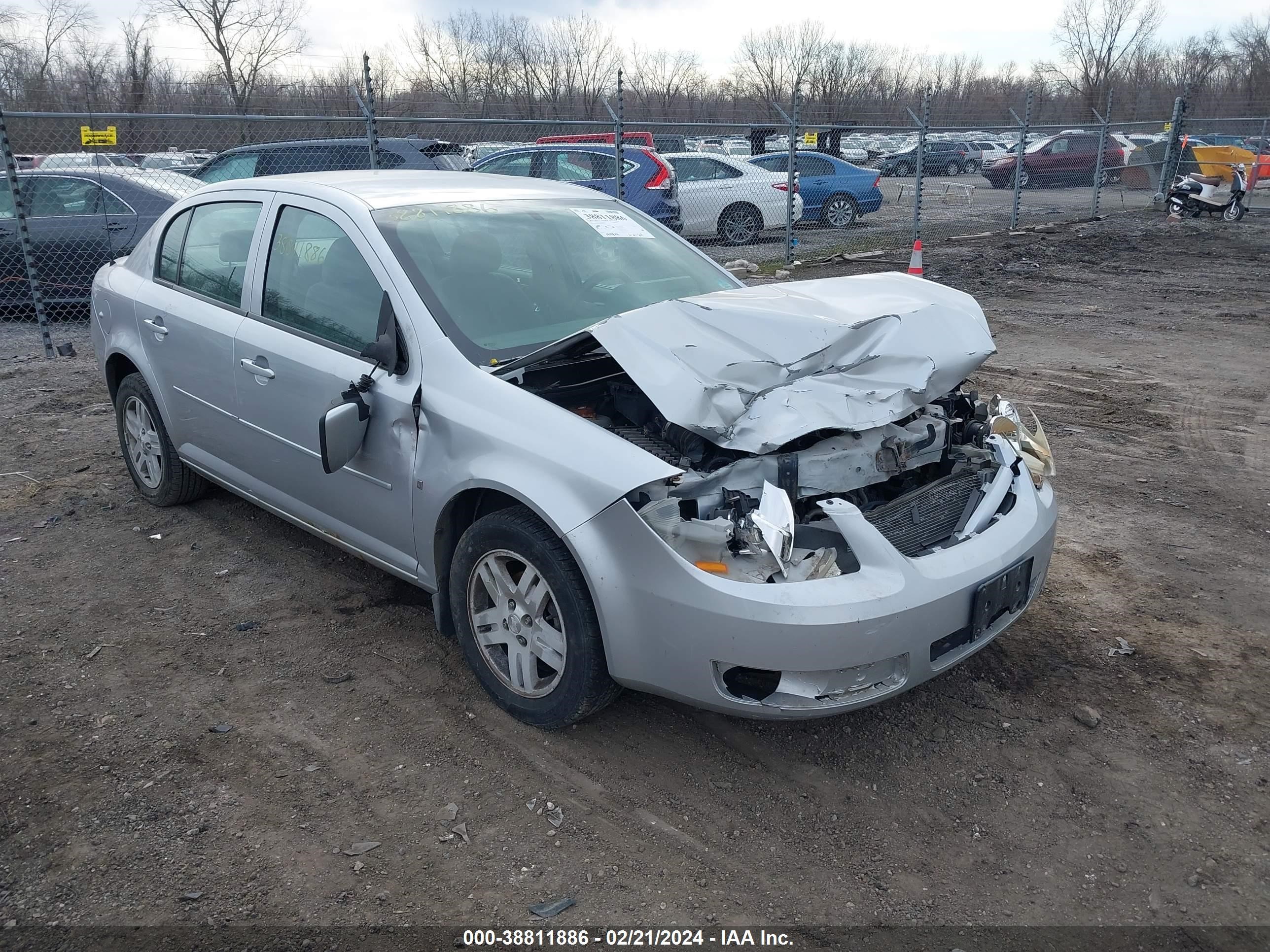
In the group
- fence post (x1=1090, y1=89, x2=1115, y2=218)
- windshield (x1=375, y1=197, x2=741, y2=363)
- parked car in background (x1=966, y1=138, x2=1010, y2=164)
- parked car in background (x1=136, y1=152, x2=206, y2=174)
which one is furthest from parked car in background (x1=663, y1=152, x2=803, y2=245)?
parked car in background (x1=966, y1=138, x2=1010, y2=164)

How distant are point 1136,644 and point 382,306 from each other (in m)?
3.16

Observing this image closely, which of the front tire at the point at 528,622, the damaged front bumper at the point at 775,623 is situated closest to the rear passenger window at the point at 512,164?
the front tire at the point at 528,622

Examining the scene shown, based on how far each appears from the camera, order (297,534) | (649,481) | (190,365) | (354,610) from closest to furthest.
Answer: (649,481) < (354,610) < (190,365) < (297,534)

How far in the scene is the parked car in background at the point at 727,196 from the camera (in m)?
14.5

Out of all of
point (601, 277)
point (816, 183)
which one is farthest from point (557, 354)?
point (816, 183)

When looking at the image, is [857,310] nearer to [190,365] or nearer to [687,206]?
[190,365]

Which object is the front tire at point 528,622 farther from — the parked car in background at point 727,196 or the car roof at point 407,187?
the parked car in background at point 727,196

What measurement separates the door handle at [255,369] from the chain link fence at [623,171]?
3.56ft

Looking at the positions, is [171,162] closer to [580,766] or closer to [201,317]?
[201,317]

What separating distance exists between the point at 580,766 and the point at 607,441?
1055 mm

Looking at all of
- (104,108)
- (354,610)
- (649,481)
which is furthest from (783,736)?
(104,108)

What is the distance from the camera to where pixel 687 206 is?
14.3 metres

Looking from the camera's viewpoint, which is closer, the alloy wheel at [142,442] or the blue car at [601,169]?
the alloy wheel at [142,442]

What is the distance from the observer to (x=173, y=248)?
4703 mm
